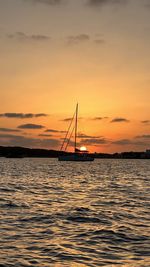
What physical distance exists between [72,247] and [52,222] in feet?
19.8

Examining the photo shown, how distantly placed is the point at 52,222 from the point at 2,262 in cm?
866

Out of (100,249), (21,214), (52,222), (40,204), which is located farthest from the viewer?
(40,204)

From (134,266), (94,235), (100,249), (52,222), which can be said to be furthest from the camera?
(52,222)

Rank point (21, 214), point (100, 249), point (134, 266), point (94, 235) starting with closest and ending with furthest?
point (134, 266), point (100, 249), point (94, 235), point (21, 214)

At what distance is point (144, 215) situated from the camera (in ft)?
86.6

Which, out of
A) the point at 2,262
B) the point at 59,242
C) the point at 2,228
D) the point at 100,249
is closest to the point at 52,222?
the point at 2,228

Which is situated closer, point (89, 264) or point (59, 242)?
point (89, 264)

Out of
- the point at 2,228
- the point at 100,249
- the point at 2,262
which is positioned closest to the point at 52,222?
the point at 2,228

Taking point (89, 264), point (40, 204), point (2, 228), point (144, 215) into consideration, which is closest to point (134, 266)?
point (89, 264)

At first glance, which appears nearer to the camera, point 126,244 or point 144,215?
point 126,244

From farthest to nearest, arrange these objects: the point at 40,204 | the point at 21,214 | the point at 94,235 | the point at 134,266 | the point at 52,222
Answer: the point at 40,204
the point at 21,214
the point at 52,222
the point at 94,235
the point at 134,266

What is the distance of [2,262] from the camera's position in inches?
551

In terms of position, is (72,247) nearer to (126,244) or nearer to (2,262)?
(126,244)

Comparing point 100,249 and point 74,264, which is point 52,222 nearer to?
point 100,249
